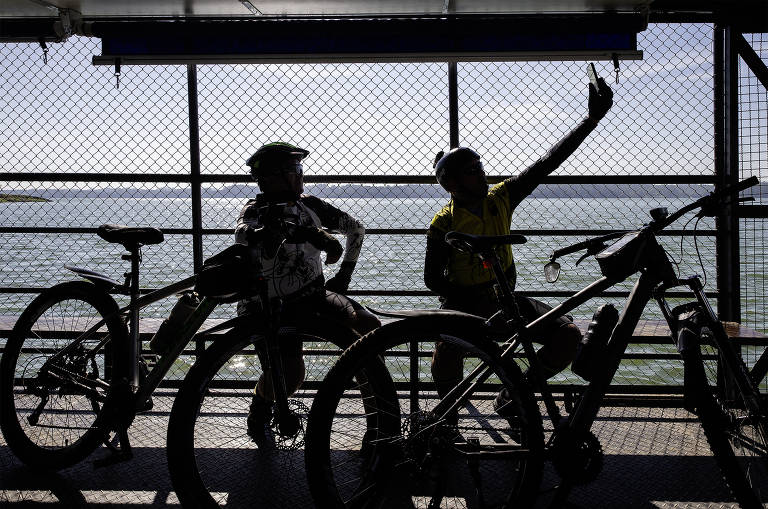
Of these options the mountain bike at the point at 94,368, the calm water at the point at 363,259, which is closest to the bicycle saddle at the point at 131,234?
the mountain bike at the point at 94,368

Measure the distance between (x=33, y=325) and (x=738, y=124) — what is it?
411cm

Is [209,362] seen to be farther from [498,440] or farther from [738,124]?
[738,124]

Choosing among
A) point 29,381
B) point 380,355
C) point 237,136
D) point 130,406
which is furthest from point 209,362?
point 237,136

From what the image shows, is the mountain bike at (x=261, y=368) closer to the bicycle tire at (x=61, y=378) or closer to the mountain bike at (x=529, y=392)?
the mountain bike at (x=529, y=392)

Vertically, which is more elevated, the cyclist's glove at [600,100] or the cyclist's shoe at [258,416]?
the cyclist's glove at [600,100]

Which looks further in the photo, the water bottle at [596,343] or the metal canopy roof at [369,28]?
the metal canopy roof at [369,28]

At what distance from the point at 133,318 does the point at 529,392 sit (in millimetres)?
1931

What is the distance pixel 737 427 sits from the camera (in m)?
2.63

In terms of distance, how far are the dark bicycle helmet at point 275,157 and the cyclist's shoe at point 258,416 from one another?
1.08 m

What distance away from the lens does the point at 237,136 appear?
5461 millimetres

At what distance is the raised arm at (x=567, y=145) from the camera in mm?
3633

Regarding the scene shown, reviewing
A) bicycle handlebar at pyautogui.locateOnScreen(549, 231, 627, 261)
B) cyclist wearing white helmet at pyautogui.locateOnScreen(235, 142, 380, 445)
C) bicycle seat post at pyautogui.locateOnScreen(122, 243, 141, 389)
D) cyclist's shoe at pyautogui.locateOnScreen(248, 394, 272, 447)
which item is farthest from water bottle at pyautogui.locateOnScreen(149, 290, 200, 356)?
bicycle handlebar at pyautogui.locateOnScreen(549, 231, 627, 261)

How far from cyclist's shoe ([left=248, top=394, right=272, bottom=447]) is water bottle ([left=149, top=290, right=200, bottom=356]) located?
1.63 ft

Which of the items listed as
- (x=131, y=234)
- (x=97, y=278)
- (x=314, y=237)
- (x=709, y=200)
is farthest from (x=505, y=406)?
(x=97, y=278)
